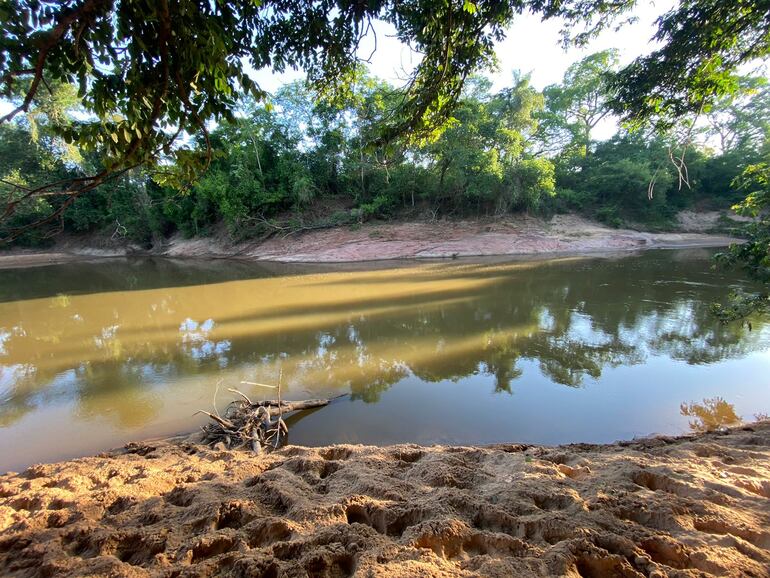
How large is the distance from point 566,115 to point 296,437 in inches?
1270

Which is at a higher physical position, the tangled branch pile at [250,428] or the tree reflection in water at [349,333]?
the tangled branch pile at [250,428]

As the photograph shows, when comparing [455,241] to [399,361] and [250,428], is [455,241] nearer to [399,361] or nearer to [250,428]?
[399,361]

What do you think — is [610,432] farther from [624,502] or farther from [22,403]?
[22,403]

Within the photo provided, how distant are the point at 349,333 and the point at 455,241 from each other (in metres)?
13.9

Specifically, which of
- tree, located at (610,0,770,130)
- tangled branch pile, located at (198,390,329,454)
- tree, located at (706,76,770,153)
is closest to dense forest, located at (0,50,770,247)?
tree, located at (706,76,770,153)

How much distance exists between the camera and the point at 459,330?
7.68 meters

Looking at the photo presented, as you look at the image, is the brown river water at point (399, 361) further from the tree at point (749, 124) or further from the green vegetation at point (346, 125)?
the tree at point (749, 124)

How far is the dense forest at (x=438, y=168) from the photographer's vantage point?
20844mm

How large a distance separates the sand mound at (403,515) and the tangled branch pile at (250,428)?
0.46 metres

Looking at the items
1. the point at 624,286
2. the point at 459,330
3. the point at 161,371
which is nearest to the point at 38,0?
the point at 161,371

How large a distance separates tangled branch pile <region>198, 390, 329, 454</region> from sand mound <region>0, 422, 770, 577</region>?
18.1 inches

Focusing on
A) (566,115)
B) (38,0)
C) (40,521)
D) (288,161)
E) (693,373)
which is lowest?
(693,373)

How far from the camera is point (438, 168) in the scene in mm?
22125

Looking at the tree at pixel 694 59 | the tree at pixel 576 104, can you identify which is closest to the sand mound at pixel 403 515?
the tree at pixel 694 59
